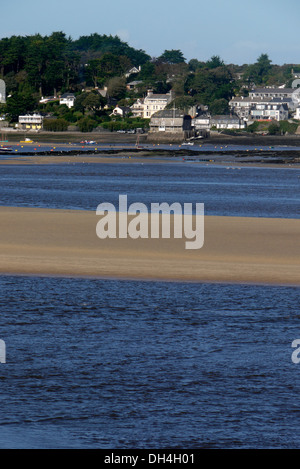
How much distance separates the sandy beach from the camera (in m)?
21.2

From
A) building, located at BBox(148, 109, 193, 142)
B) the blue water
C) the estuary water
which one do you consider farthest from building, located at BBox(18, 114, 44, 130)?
the estuary water

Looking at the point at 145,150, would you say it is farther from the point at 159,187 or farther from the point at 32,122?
the point at 32,122

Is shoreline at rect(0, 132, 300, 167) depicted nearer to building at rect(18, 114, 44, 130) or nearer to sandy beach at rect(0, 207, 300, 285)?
building at rect(18, 114, 44, 130)

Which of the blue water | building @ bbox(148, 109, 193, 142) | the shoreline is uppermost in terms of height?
building @ bbox(148, 109, 193, 142)

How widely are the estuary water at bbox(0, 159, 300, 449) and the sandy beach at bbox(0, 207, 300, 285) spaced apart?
1054mm

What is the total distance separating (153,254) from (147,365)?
10445 millimetres

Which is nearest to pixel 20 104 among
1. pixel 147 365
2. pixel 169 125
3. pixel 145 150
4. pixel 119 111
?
pixel 119 111

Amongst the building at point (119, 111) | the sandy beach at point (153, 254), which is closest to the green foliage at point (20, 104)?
the building at point (119, 111)

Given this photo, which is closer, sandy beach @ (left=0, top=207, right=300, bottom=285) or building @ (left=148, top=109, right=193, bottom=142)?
sandy beach @ (left=0, top=207, right=300, bottom=285)

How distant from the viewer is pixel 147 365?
1350cm

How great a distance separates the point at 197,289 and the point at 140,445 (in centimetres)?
934

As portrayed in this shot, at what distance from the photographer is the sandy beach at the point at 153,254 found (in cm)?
2123

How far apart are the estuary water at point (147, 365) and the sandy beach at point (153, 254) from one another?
1054mm

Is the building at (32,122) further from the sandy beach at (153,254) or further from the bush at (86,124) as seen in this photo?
the sandy beach at (153,254)
